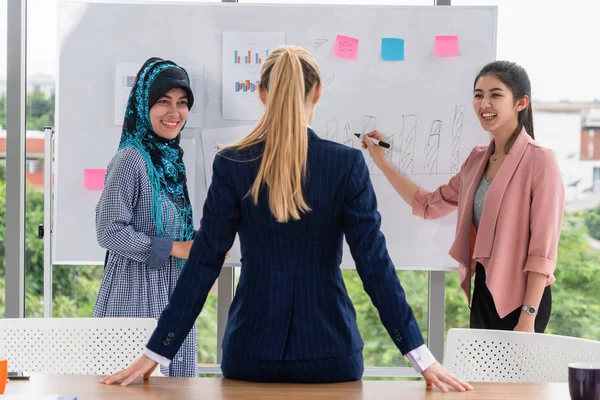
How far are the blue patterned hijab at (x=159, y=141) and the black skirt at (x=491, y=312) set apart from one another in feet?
3.81

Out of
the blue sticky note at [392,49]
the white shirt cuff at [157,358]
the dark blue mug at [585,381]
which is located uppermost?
the blue sticky note at [392,49]

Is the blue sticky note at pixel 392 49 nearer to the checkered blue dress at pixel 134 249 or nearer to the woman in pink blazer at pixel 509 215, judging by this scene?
the woman in pink blazer at pixel 509 215

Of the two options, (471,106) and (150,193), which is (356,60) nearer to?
(471,106)

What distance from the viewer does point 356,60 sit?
3166 millimetres

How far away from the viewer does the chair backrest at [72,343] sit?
84.4 inches

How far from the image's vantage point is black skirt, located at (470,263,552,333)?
8.86 ft

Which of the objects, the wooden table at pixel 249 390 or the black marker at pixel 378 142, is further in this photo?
the black marker at pixel 378 142

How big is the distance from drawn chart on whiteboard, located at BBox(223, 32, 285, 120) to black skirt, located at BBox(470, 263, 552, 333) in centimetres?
118

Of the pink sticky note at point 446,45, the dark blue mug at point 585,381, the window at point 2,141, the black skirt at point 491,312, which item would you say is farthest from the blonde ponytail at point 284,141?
the window at point 2,141

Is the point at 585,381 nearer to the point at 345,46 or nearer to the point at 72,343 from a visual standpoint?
the point at 72,343

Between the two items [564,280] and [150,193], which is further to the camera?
[564,280]

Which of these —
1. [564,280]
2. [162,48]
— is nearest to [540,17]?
[564,280]

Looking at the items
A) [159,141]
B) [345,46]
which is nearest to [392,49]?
[345,46]

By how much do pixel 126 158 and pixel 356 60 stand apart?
1079mm
